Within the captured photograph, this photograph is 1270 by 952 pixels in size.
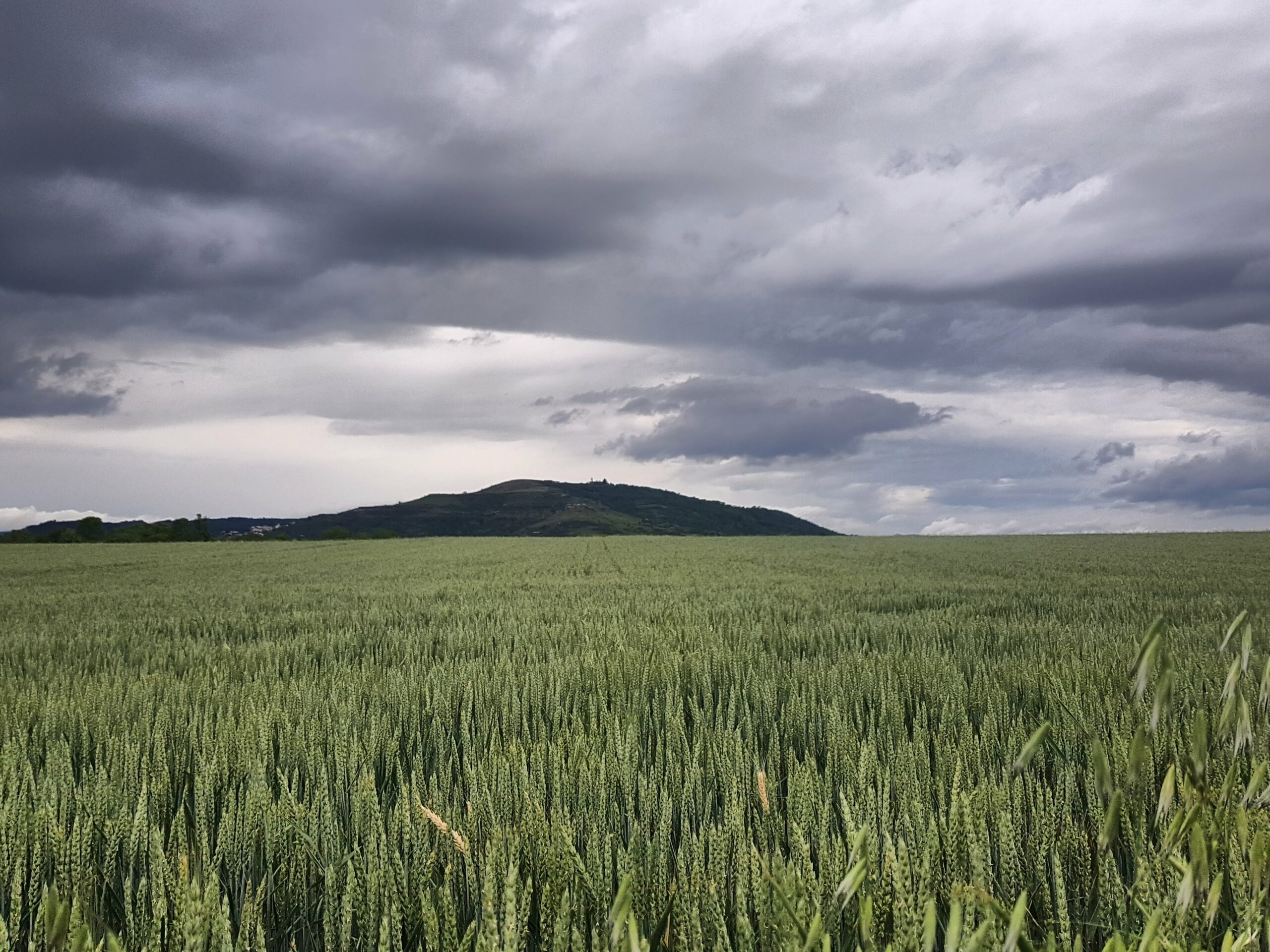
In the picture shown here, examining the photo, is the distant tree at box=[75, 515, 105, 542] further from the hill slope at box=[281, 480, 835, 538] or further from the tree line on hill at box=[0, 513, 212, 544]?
the hill slope at box=[281, 480, 835, 538]

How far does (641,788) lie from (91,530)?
90.7 metres

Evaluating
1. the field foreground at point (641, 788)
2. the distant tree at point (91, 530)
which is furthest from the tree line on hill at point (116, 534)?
the field foreground at point (641, 788)

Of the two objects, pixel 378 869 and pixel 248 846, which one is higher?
pixel 378 869

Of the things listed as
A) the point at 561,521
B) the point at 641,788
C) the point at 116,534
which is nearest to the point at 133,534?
the point at 116,534

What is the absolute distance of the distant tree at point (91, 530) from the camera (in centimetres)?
7225

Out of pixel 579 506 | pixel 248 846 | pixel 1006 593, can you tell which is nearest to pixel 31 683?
pixel 248 846

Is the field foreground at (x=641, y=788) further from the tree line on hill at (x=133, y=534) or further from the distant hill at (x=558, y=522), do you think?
the distant hill at (x=558, y=522)

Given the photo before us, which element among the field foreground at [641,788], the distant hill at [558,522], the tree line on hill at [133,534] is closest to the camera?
the field foreground at [641,788]

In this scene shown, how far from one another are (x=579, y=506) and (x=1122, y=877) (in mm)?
189225

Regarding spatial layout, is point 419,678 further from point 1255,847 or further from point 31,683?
Result: point 1255,847

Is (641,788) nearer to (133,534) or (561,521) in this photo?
(133,534)

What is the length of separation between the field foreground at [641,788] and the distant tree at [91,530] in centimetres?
7809

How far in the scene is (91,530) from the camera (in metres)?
76.6

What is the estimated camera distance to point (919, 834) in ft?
6.93
